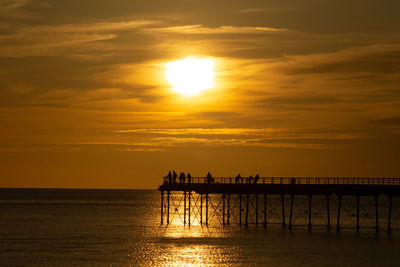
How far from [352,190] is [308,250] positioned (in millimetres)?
17580

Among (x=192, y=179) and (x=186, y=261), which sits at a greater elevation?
(x=192, y=179)

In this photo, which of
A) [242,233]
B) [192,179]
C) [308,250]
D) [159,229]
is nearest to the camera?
[308,250]

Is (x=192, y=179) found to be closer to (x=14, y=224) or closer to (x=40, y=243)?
(x=40, y=243)

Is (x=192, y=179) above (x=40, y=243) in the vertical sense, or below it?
above

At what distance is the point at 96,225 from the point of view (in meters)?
123

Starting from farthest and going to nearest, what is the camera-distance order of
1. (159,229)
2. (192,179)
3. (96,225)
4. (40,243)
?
(96,225) → (159,229) → (192,179) → (40,243)

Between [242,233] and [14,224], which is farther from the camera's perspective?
[14,224]

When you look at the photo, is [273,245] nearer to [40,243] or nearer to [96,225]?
[40,243]

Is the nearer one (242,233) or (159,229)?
(242,233)

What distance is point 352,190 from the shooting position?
90.1m

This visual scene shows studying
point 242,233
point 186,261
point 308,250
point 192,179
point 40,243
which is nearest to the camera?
point 186,261

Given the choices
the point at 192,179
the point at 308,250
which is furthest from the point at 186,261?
the point at 192,179

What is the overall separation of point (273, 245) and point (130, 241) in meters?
20.7

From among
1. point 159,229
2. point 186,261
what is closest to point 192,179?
point 159,229
